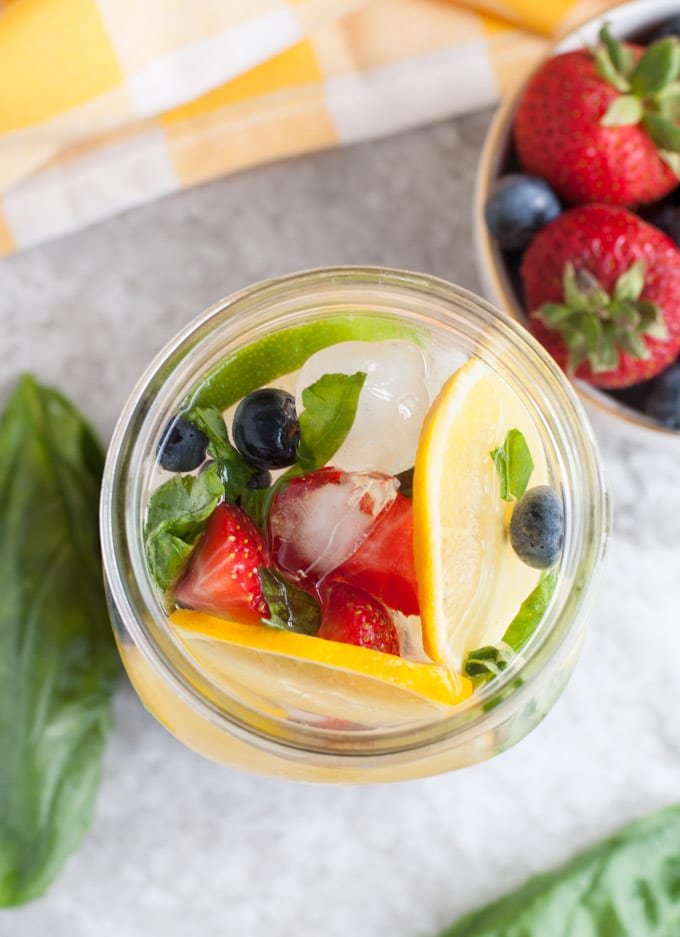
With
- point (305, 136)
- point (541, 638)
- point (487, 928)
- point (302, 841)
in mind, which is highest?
point (305, 136)

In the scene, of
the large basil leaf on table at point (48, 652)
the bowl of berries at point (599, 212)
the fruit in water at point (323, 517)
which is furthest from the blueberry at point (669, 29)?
the large basil leaf on table at point (48, 652)

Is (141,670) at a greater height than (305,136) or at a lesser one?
lesser

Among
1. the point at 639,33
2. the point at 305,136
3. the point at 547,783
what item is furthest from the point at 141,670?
the point at 639,33

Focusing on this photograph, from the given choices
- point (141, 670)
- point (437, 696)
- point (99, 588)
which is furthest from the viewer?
point (99, 588)

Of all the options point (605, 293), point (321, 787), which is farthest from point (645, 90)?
point (321, 787)

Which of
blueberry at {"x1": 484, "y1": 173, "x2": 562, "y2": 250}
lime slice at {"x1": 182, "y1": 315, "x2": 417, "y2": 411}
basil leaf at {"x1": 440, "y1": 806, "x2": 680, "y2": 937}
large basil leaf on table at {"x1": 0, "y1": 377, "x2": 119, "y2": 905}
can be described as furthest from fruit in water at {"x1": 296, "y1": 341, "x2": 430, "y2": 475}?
basil leaf at {"x1": 440, "y1": 806, "x2": 680, "y2": 937}

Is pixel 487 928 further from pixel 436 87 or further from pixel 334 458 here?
pixel 436 87

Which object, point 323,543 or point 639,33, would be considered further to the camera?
point 639,33
